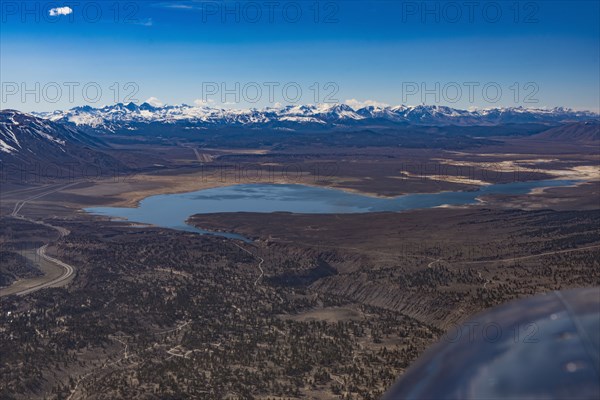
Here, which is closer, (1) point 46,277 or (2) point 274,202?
(1) point 46,277

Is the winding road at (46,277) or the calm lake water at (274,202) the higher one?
the calm lake water at (274,202)

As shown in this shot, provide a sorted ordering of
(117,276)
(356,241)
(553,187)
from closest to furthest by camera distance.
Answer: (117,276) < (356,241) < (553,187)

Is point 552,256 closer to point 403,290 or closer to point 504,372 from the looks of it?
point 403,290

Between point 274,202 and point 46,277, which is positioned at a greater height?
point 274,202

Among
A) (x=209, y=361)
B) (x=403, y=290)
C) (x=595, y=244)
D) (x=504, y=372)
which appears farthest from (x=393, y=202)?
(x=504, y=372)

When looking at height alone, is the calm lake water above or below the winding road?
above

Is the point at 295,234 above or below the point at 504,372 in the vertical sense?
below

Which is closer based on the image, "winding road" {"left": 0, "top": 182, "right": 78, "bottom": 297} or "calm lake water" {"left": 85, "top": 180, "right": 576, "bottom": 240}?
"winding road" {"left": 0, "top": 182, "right": 78, "bottom": 297}

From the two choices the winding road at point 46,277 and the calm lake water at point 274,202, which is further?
the calm lake water at point 274,202
